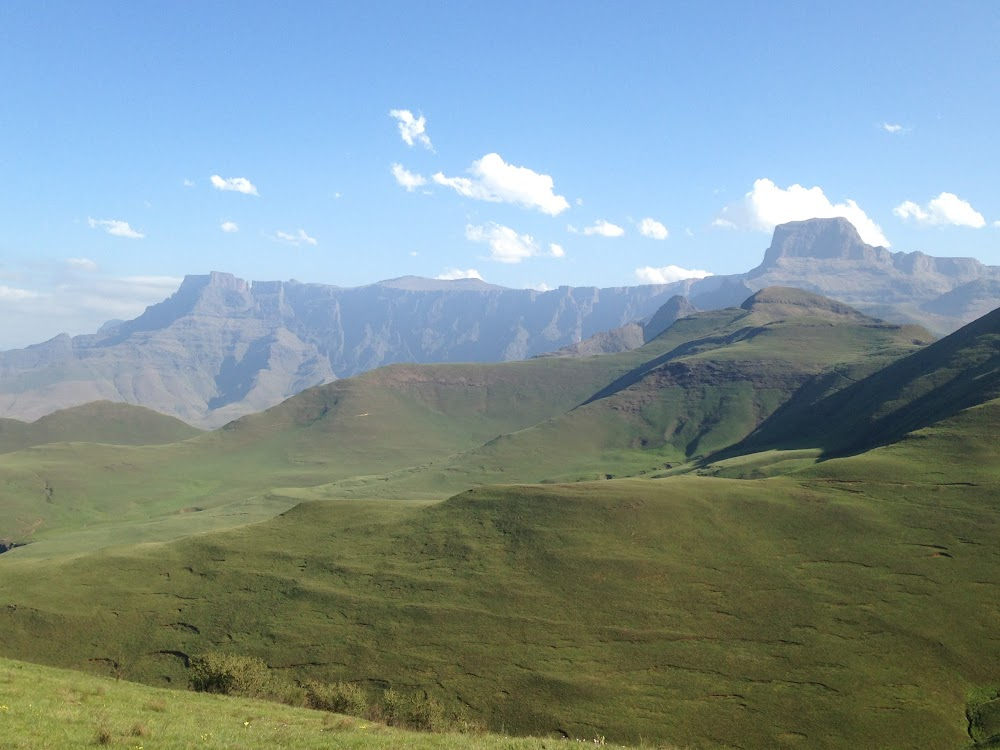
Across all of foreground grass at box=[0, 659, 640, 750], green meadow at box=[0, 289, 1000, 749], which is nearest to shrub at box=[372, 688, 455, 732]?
green meadow at box=[0, 289, 1000, 749]

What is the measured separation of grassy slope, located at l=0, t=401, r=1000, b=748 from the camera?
7981 centimetres

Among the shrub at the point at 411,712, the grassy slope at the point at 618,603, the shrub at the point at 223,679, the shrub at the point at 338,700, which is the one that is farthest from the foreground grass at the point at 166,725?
the grassy slope at the point at 618,603

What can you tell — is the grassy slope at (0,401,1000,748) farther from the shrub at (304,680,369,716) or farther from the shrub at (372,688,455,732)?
the shrub at (304,680,369,716)

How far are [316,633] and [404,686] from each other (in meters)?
18.9

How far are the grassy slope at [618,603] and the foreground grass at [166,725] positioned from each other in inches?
1675

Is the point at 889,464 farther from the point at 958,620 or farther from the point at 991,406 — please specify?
the point at 958,620

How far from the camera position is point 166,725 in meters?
34.5

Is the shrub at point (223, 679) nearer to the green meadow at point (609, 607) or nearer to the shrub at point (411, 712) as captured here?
the green meadow at point (609, 607)

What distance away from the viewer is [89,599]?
354 feet

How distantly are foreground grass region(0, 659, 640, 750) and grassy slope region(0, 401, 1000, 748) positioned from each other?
1675 inches

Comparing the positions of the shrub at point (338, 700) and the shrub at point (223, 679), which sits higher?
the shrub at point (223, 679)

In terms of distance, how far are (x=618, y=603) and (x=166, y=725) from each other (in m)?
75.6

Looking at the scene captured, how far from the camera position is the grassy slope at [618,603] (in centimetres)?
7981

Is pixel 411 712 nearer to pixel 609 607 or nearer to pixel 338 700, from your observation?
pixel 338 700
